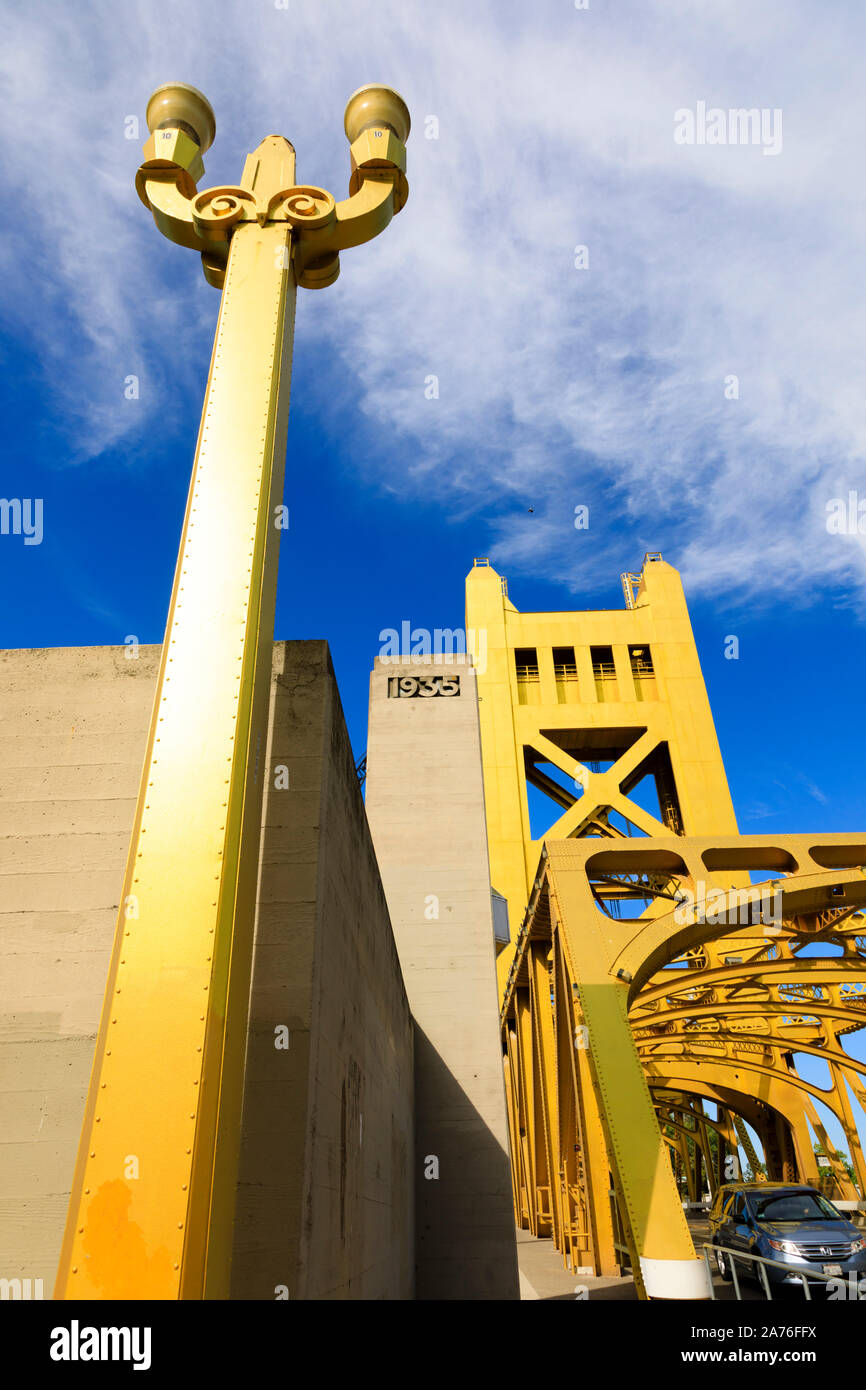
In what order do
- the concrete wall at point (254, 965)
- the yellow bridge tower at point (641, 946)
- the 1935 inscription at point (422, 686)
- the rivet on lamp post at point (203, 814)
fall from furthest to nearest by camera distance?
the 1935 inscription at point (422, 686)
the yellow bridge tower at point (641, 946)
the concrete wall at point (254, 965)
the rivet on lamp post at point (203, 814)

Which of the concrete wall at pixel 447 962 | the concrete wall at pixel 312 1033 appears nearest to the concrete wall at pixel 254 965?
the concrete wall at pixel 312 1033

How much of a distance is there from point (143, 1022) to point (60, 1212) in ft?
6.76

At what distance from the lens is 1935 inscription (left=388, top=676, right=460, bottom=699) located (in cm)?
1573

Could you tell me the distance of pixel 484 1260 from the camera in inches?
440

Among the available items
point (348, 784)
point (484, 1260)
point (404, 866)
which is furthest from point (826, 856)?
point (348, 784)

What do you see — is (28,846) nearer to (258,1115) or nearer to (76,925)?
(76,925)

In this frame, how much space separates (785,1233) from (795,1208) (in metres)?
1.37

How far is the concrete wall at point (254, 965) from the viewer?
12.0 ft

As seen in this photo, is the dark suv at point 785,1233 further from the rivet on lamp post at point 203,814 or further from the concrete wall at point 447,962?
the rivet on lamp post at point 203,814

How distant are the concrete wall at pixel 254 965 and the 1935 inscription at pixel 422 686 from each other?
9148 mm

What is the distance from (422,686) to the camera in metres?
15.8

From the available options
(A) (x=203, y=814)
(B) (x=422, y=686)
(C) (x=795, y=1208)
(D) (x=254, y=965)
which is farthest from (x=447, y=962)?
(A) (x=203, y=814)
